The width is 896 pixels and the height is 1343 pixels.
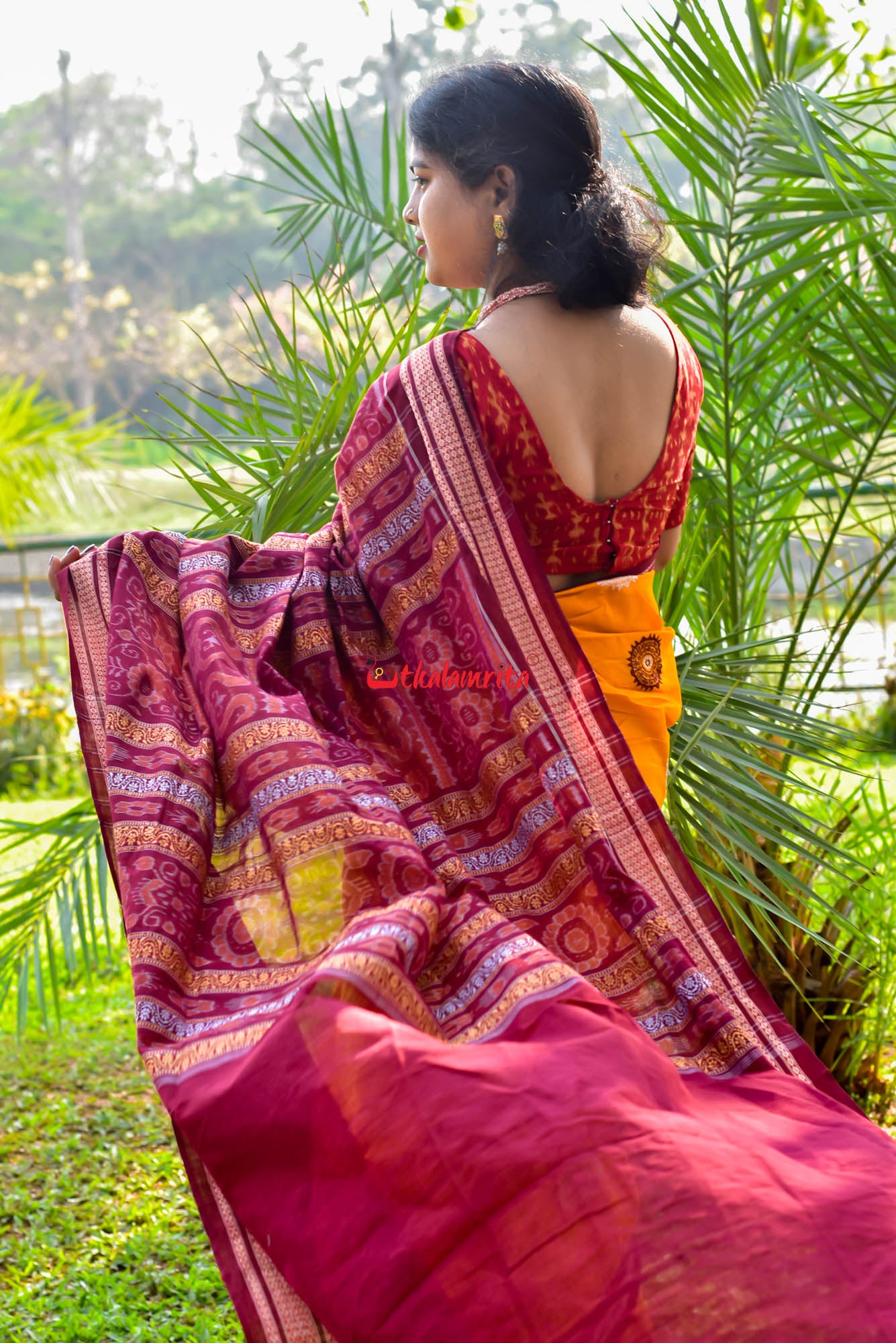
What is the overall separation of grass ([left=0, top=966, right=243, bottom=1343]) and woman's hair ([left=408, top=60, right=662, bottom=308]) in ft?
5.30

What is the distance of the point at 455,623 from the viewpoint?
1418 millimetres

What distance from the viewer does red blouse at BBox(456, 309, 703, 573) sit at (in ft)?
4.56

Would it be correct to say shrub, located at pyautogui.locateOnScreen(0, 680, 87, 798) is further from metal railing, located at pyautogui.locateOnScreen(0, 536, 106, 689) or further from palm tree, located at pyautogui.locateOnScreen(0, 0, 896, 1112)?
A: palm tree, located at pyautogui.locateOnScreen(0, 0, 896, 1112)

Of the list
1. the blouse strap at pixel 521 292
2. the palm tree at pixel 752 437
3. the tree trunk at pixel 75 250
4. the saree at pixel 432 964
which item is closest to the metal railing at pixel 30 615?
the palm tree at pixel 752 437

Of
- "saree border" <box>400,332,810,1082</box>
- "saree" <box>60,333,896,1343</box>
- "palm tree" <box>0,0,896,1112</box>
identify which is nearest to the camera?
"saree" <box>60,333,896,1343</box>

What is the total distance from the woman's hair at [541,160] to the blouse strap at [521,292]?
11 mm

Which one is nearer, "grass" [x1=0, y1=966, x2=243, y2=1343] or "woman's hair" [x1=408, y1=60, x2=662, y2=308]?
"woman's hair" [x1=408, y1=60, x2=662, y2=308]

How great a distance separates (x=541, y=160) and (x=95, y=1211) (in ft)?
6.55

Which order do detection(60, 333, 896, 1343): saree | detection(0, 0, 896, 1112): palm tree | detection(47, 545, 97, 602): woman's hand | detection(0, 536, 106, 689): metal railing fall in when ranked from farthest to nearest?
detection(0, 536, 106, 689): metal railing, detection(0, 0, 896, 1112): palm tree, detection(47, 545, 97, 602): woman's hand, detection(60, 333, 896, 1343): saree

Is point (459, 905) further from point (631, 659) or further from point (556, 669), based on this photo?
point (631, 659)

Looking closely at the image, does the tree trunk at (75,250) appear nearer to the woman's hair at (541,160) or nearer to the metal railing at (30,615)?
the metal railing at (30,615)

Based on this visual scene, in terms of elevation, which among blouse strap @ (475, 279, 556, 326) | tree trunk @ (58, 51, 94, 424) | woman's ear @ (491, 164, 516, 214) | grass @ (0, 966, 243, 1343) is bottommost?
grass @ (0, 966, 243, 1343)

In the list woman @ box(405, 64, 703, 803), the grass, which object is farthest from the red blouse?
the grass

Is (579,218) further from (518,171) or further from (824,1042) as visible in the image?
(824,1042)
